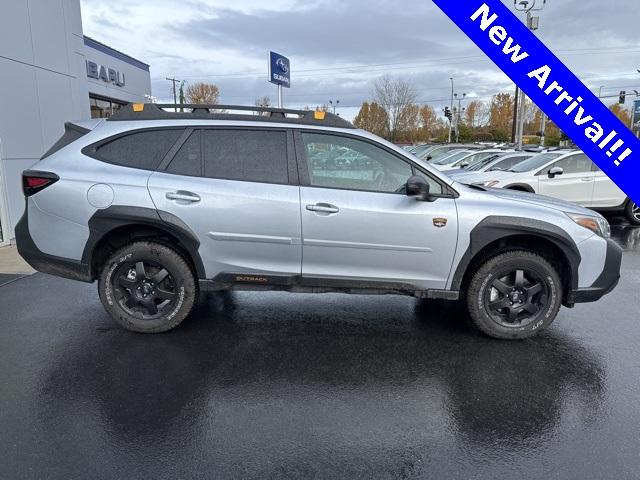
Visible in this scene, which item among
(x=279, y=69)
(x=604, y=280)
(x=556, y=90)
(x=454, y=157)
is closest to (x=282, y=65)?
(x=279, y=69)

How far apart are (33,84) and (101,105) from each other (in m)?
14.0

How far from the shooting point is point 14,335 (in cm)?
420

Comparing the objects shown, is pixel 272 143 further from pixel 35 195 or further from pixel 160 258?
pixel 35 195

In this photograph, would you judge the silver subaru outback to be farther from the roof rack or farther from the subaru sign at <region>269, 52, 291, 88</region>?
the subaru sign at <region>269, 52, 291, 88</region>

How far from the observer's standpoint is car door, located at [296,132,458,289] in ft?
12.8

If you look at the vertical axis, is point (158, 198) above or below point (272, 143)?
below

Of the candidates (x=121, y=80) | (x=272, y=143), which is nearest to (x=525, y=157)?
(x=272, y=143)

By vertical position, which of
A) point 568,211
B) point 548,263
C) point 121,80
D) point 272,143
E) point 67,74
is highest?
point 121,80

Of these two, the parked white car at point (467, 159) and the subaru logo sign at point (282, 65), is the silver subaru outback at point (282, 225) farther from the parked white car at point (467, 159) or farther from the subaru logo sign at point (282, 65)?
the parked white car at point (467, 159)

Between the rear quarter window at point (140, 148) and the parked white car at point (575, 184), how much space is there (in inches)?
313

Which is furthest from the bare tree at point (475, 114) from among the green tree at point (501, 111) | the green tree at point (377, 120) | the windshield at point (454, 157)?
the windshield at point (454, 157)

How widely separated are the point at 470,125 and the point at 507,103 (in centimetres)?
699

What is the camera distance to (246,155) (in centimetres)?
408

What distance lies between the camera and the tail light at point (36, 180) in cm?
394
